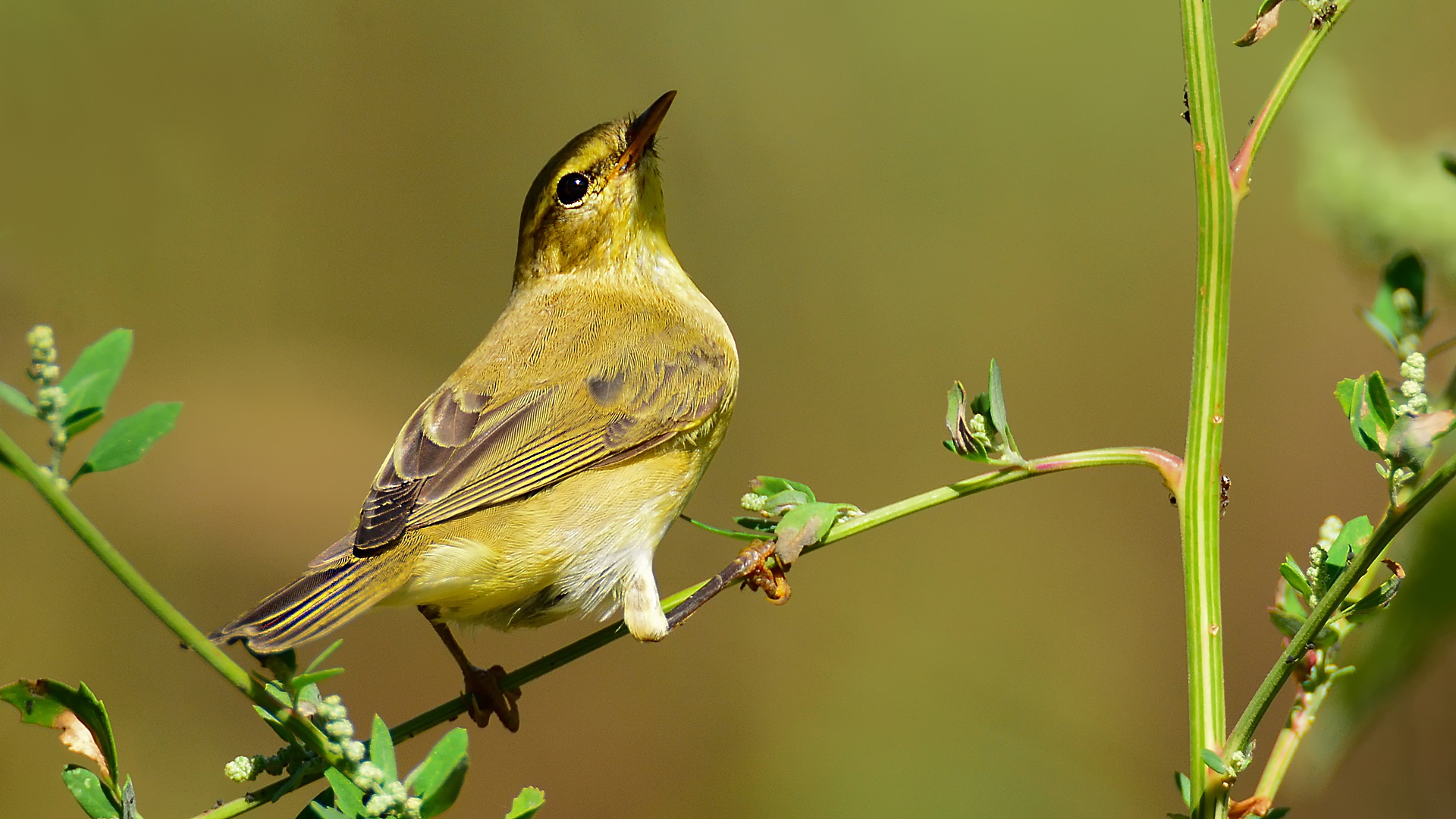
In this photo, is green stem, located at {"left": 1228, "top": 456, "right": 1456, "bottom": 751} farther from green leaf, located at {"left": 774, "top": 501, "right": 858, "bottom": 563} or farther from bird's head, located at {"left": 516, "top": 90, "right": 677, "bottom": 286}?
Answer: bird's head, located at {"left": 516, "top": 90, "right": 677, "bottom": 286}

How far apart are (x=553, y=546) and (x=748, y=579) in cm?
53

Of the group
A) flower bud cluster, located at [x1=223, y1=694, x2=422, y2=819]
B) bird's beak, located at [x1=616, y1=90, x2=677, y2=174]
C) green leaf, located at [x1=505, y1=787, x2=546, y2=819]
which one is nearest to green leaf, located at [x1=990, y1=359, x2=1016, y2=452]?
green leaf, located at [x1=505, y1=787, x2=546, y2=819]

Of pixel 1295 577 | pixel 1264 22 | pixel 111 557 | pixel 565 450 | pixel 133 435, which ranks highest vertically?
pixel 1264 22

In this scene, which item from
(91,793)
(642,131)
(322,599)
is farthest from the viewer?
(642,131)

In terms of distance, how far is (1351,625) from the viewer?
4.88 ft

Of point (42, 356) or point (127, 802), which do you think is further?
point (127, 802)

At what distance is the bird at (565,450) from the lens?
2889 millimetres

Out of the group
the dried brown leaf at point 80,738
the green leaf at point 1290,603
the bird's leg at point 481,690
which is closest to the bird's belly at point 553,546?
the bird's leg at point 481,690

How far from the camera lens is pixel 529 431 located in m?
3.27

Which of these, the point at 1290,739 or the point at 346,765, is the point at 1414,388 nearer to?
the point at 1290,739

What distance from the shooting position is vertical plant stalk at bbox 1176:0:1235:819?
4.72 ft

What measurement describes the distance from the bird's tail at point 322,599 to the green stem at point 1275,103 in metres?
1.40

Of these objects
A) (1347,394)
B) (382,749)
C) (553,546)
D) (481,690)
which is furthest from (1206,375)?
(481,690)

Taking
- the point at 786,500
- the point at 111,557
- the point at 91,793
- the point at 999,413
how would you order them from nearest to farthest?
1. the point at 111,557
2. the point at 91,793
3. the point at 999,413
4. the point at 786,500
